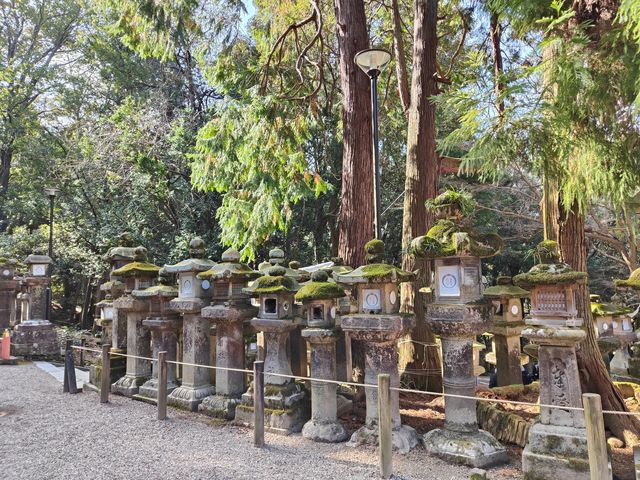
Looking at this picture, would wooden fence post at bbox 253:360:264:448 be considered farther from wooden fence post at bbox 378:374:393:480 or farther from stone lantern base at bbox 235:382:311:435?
wooden fence post at bbox 378:374:393:480

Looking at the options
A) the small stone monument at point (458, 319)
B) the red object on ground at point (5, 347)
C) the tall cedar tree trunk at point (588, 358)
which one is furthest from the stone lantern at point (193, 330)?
the red object on ground at point (5, 347)

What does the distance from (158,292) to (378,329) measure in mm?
3903

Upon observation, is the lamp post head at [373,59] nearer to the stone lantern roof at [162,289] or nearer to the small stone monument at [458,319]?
the small stone monument at [458,319]

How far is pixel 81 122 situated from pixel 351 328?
59.6 ft

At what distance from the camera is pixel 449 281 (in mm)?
4637

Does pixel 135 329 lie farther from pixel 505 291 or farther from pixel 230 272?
pixel 505 291

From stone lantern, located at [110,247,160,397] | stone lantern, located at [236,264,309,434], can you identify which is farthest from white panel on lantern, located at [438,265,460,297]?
stone lantern, located at [110,247,160,397]

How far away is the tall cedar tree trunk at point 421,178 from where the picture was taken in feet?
23.2

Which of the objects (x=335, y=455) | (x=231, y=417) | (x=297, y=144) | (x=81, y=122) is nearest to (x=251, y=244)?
(x=297, y=144)

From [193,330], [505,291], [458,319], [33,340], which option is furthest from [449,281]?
[33,340]

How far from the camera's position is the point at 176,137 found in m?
15.8

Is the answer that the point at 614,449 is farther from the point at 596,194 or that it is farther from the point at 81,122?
the point at 81,122

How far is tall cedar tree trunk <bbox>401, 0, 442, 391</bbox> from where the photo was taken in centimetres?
708

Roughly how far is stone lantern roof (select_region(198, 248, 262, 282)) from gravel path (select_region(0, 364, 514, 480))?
1.92 metres
